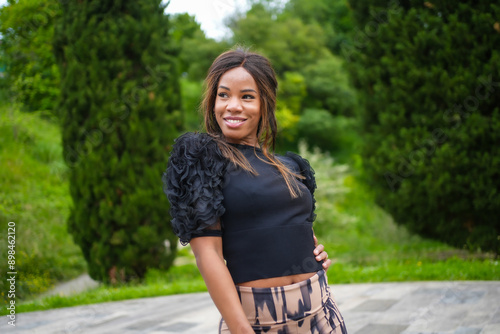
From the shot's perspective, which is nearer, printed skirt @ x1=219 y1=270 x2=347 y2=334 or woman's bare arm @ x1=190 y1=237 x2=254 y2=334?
woman's bare arm @ x1=190 y1=237 x2=254 y2=334

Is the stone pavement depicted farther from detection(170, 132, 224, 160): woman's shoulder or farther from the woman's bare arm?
detection(170, 132, 224, 160): woman's shoulder

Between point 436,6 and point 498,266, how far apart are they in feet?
11.7

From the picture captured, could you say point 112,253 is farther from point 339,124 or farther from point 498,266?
point 339,124

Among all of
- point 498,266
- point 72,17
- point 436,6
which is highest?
point 72,17

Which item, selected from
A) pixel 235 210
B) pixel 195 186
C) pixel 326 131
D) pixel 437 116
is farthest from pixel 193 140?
pixel 326 131

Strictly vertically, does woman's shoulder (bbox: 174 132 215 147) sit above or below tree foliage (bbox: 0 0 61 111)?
below

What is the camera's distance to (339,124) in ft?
67.5

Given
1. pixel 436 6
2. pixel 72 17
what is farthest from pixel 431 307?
pixel 72 17

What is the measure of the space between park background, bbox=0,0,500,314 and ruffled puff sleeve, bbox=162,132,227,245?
4214 mm

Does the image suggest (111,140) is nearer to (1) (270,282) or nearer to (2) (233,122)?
(2) (233,122)

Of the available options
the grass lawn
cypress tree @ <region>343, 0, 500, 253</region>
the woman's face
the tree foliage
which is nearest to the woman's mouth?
the woman's face

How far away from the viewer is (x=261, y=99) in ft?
5.93

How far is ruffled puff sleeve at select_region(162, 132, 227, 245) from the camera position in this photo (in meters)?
1.50

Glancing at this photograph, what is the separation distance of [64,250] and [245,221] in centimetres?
770
